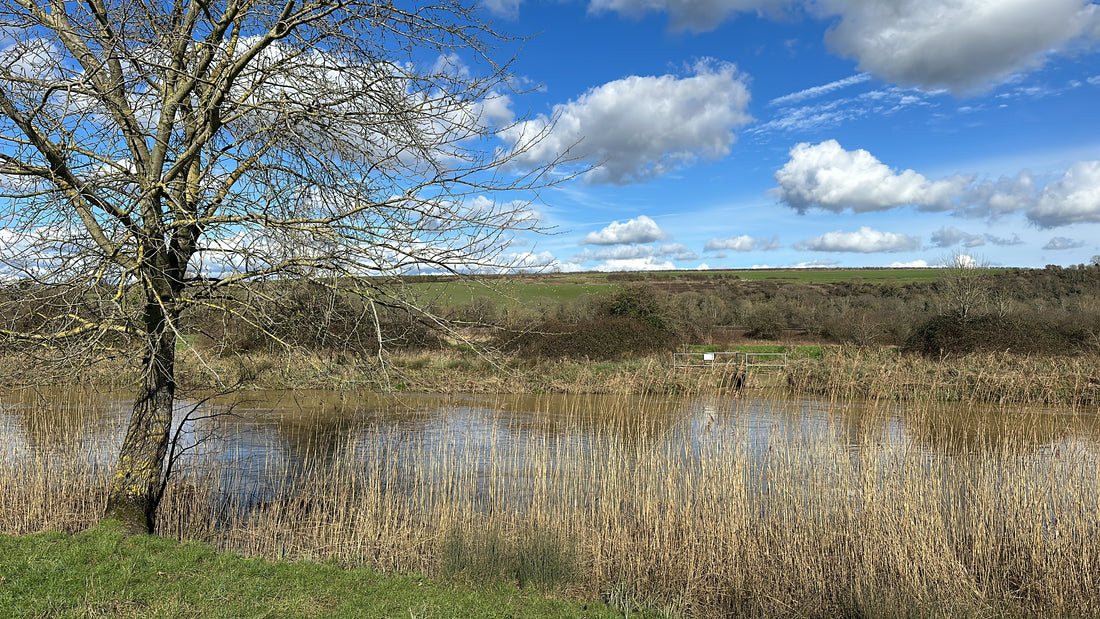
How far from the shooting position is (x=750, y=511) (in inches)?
302

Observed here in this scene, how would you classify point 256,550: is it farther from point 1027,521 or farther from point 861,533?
point 1027,521

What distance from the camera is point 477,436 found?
1406cm

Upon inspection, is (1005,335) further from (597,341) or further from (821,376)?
(597,341)

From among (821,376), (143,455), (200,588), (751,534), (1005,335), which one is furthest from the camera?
(1005,335)

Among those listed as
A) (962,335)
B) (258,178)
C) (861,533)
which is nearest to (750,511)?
(861,533)

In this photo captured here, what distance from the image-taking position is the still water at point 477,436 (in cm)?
830

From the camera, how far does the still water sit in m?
8.30

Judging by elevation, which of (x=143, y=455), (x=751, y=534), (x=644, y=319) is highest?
(x=644, y=319)

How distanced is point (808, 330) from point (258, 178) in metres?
38.9

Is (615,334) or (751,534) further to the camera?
(615,334)

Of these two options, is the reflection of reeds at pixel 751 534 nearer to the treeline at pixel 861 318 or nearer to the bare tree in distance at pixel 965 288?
the treeline at pixel 861 318

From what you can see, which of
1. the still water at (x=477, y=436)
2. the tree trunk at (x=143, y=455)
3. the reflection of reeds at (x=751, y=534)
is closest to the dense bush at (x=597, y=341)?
the still water at (x=477, y=436)

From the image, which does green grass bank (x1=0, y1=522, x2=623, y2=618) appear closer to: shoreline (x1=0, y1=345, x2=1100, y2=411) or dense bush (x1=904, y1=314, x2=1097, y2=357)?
shoreline (x1=0, y1=345, x2=1100, y2=411)

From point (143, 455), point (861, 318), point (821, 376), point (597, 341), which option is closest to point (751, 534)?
point (143, 455)
